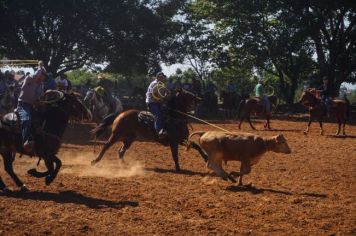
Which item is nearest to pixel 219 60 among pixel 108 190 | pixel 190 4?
pixel 190 4

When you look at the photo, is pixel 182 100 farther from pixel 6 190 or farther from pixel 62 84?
pixel 62 84

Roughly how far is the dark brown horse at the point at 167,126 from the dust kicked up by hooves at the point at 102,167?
1.03 ft

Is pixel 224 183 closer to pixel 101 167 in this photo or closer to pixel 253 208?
pixel 253 208

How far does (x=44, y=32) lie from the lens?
3528 cm

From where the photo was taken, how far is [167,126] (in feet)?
41.4

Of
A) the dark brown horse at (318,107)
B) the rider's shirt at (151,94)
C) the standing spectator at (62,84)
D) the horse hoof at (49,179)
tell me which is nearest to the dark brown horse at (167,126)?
the rider's shirt at (151,94)

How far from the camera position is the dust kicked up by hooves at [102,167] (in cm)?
1168

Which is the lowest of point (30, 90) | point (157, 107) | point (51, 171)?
point (51, 171)

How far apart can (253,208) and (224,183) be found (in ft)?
7.23

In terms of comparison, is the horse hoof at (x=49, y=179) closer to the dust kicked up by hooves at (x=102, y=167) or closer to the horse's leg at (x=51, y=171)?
the horse's leg at (x=51, y=171)

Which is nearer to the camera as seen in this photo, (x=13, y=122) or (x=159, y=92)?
(x=13, y=122)

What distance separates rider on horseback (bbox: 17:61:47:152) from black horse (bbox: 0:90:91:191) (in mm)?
140

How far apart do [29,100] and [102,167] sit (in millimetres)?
3313

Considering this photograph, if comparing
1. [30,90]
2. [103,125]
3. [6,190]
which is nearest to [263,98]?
[103,125]
